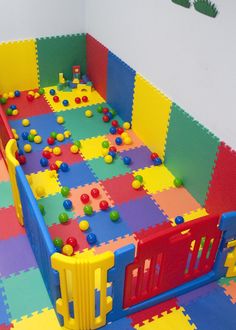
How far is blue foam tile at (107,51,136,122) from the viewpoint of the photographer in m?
2.91

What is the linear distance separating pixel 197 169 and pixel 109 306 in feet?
3.39

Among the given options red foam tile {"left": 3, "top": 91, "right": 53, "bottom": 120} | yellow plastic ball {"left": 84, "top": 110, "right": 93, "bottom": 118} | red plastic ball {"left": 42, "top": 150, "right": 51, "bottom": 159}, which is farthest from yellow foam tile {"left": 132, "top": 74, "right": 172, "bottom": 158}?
red foam tile {"left": 3, "top": 91, "right": 53, "bottom": 120}

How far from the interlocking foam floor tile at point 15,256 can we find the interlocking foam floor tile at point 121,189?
25.4 inches

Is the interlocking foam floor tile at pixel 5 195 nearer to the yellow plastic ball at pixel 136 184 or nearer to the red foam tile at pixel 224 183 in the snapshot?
the yellow plastic ball at pixel 136 184

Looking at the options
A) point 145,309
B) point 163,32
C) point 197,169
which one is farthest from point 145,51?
point 145,309

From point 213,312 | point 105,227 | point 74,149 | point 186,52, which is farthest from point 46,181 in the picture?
point 213,312

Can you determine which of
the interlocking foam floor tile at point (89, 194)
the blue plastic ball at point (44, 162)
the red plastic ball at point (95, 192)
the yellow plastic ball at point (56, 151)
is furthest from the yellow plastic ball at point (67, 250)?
the yellow plastic ball at point (56, 151)

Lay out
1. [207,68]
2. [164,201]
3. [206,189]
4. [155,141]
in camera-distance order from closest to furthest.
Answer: [207,68] < [206,189] < [164,201] < [155,141]

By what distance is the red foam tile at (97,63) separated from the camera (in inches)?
128

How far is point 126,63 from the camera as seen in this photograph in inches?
114

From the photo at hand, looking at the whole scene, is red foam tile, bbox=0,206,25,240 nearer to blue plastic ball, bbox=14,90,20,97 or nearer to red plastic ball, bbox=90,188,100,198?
red plastic ball, bbox=90,188,100,198

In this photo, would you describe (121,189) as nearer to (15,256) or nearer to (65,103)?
(15,256)

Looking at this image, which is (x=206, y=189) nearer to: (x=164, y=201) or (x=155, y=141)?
(x=164, y=201)

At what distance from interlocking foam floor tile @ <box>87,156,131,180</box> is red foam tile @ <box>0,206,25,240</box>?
65 centimetres
